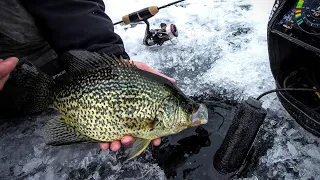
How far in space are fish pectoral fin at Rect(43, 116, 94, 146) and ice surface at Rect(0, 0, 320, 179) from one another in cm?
43

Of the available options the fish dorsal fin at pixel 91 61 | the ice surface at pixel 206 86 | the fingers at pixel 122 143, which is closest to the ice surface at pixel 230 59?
the ice surface at pixel 206 86

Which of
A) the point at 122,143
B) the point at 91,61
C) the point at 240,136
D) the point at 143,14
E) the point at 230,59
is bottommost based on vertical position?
the point at 230,59

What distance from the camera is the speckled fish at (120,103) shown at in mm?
2068

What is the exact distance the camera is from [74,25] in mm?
2729

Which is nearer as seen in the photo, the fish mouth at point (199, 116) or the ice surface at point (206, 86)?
the fish mouth at point (199, 116)

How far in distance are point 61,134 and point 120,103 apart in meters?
0.50

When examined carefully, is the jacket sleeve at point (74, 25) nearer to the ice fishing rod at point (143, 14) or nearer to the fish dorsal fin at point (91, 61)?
the fish dorsal fin at point (91, 61)

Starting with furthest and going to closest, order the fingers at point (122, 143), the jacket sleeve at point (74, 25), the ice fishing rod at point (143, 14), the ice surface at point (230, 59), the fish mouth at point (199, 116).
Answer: the ice fishing rod at point (143, 14) → the jacket sleeve at point (74, 25) → the ice surface at point (230, 59) → the fingers at point (122, 143) → the fish mouth at point (199, 116)

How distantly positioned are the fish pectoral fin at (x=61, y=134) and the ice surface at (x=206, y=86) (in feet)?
1.42

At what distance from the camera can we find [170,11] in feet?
15.1

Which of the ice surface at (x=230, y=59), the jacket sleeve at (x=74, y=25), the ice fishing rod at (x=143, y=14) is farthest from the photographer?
the ice fishing rod at (x=143, y=14)

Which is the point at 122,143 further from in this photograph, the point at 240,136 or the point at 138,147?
the point at 240,136

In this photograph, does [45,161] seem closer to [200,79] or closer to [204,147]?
[204,147]

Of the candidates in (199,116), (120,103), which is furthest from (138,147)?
(199,116)
